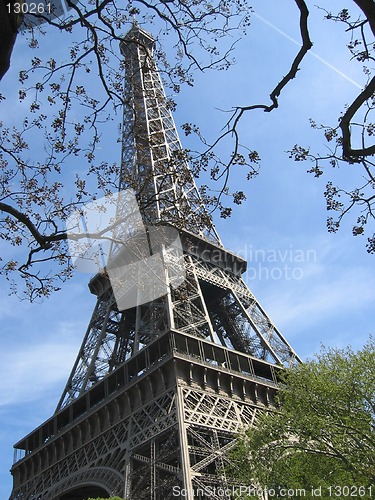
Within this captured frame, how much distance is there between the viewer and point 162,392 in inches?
999

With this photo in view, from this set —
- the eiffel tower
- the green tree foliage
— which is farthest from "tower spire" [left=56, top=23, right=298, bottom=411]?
the green tree foliage

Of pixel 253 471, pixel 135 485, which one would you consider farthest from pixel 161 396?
pixel 253 471

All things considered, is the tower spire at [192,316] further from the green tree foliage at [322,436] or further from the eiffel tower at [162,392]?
the green tree foliage at [322,436]

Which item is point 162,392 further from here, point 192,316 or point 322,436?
point 322,436

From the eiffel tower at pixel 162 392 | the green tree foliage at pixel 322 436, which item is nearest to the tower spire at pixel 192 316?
the eiffel tower at pixel 162 392

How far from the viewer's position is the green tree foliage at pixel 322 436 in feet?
56.5

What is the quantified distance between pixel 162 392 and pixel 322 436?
9.59 meters

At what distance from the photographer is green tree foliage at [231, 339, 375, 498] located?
56.5ft

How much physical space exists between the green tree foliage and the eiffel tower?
2706 mm

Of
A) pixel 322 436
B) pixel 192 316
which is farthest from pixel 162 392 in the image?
pixel 322 436

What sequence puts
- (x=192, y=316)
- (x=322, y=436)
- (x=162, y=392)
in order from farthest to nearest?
(x=192, y=316) < (x=162, y=392) < (x=322, y=436)

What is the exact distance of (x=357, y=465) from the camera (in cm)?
1636

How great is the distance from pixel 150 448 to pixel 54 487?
29.3ft

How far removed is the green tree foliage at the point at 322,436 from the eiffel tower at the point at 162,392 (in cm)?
271
